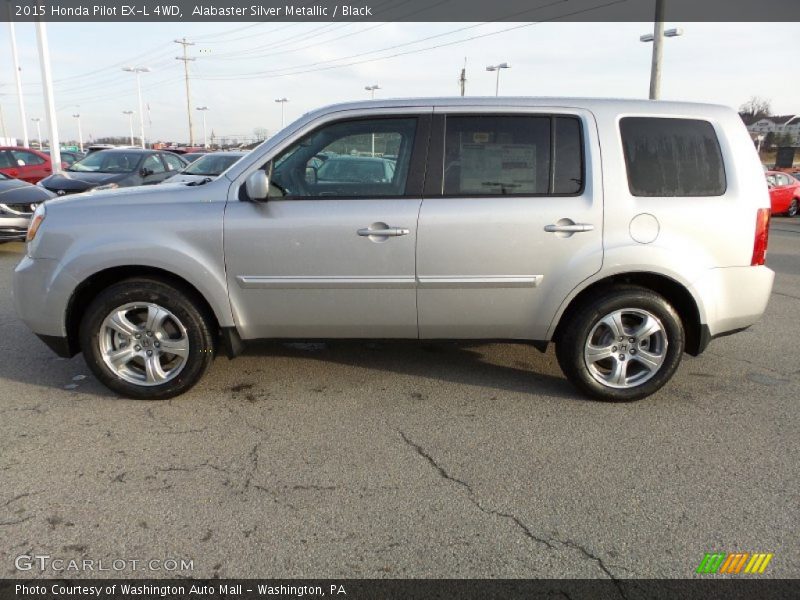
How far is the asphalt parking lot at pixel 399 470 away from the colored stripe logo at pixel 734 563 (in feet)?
0.12

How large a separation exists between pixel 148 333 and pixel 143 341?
0.24 ft

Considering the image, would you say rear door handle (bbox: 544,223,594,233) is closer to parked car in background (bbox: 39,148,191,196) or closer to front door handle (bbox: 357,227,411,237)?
front door handle (bbox: 357,227,411,237)

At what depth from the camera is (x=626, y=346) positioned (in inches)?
149

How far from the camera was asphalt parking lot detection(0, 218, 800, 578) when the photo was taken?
7.93ft

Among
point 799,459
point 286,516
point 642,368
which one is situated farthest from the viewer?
point 642,368

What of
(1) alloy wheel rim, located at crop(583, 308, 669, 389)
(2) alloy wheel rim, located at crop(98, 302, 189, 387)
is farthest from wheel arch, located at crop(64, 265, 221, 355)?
(1) alloy wheel rim, located at crop(583, 308, 669, 389)

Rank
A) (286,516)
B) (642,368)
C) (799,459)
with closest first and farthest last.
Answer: (286,516) → (799,459) → (642,368)

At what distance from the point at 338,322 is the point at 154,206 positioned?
1.39m

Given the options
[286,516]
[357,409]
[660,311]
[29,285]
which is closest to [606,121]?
[660,311]

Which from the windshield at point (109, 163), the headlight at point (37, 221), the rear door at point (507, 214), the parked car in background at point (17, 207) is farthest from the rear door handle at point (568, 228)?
the windshield at point (109, 163)

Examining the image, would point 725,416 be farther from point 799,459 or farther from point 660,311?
point 660,311

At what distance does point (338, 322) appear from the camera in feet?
12.3

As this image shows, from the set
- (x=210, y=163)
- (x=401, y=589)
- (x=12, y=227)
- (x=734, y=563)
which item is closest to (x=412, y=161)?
(x=401, y=589)

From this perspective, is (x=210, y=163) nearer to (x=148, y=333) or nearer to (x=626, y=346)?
(x=148, y=333)
